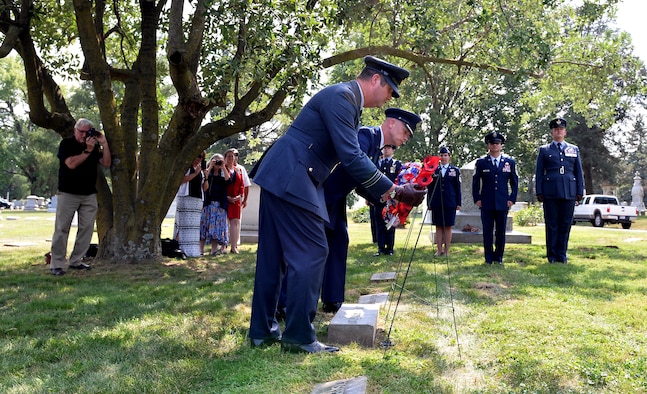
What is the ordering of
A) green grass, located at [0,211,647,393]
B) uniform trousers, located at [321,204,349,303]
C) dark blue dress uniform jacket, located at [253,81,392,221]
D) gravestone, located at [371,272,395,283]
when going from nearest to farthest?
green grass, located at [0,211,647,393]
dark blue dress uniform jacket, located at [253,81,392,221]
uniform trousers, located at [321,204,349,303]
gravestone, located at [371,272,395,283]

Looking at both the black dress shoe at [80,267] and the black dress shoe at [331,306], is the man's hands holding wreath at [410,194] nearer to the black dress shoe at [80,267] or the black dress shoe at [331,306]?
the black dress shoe at [331,306]

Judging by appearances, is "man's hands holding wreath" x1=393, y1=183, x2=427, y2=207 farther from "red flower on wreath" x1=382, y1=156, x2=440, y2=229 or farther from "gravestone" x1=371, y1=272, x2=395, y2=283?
"gravestone" x1=371, y1=272, x2=395, y2=283

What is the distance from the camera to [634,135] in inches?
2290

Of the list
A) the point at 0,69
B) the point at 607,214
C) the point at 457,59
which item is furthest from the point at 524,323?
the point at 0,69

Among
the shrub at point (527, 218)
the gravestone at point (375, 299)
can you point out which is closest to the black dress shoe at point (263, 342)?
the gravestone at point (375, 299)

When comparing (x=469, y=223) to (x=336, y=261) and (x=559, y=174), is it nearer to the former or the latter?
(x=559, y=174)

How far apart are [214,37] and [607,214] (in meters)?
24.9

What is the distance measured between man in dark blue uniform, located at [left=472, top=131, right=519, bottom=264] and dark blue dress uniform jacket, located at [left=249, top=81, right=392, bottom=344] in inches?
228

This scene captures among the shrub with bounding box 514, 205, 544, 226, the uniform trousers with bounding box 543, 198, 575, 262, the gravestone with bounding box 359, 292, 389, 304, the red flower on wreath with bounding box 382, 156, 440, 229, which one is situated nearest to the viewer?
the red flower on wreath with bounding box 382, 156, 440, 229

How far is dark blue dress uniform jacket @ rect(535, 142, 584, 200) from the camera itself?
29.7 feet

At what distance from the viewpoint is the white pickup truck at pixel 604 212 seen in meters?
27.7

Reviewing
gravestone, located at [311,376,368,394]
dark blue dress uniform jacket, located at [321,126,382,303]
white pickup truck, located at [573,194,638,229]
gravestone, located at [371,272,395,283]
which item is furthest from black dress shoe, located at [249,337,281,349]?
white pickup truck, located at [573,194,638,229]

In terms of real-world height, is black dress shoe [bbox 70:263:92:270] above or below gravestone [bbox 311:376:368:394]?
above

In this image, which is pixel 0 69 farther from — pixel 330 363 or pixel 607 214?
Answer: pixel 330 363
